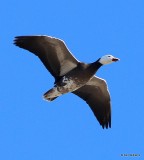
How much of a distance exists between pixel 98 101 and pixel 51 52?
2.35m

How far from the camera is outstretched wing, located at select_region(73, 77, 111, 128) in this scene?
16297mm

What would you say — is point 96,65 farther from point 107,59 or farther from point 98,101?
point 98,101

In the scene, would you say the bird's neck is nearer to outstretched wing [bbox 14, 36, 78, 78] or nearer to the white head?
the white head

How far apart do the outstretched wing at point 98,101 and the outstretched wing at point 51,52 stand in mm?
1352

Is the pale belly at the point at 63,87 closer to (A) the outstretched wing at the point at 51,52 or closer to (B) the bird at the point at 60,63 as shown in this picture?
(B) the bird at the point at 60,63

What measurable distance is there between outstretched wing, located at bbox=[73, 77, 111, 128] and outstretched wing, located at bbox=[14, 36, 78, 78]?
1.35 meters

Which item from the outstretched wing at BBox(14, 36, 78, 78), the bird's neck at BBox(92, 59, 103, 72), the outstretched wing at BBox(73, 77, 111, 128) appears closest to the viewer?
the bird's neck at BBox(92, 59, 103, 72)

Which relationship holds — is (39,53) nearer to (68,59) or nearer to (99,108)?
(68,59)

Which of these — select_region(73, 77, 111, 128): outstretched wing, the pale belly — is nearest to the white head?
the pale belly

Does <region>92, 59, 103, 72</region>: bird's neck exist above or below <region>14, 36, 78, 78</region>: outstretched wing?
below

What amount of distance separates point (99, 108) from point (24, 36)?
3.30 meters

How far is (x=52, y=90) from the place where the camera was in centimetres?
1480

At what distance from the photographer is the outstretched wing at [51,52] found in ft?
48.3

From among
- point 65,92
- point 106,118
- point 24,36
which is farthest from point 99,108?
point 24,36
